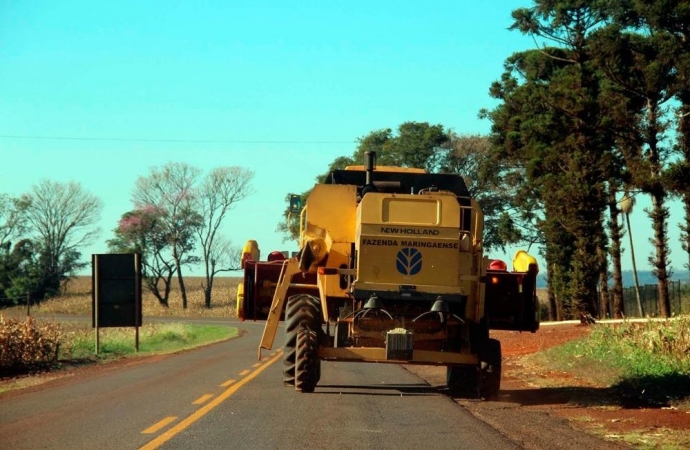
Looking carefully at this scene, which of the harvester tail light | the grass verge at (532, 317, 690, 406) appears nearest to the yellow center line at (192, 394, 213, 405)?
the harvester tail light

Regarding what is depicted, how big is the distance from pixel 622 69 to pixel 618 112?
6.58 feet

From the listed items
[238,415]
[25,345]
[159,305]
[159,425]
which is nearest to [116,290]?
[25,345]

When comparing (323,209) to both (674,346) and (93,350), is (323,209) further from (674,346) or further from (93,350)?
(93,350)

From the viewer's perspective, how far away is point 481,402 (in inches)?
561

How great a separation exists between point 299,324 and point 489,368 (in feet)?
9.93

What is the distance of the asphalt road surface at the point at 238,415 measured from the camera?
9.93 m

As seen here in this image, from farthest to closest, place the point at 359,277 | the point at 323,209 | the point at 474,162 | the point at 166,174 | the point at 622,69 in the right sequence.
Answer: the point at 166,174, the point at 474,162, the point at 622,69, the point at 323,209, the point at 359,277

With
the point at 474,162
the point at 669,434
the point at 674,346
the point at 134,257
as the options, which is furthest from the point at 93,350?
the point at 474,162

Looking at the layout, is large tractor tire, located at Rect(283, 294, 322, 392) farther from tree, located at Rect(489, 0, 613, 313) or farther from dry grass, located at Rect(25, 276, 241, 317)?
dry grass, located at Rect(25, 276, 241, 317)

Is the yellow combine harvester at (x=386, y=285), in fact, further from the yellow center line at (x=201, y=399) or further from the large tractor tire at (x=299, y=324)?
the yellow center line at (x=201, y=399)

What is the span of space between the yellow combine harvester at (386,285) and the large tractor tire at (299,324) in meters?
0.02

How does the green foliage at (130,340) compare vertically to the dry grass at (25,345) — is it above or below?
below

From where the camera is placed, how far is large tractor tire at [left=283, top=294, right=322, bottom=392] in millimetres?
14000

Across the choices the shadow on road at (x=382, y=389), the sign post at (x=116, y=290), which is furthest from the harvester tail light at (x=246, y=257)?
the sign post at (x=116, y=290)
